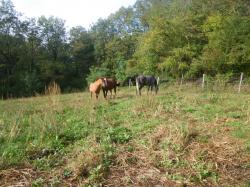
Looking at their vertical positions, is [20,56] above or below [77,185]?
above

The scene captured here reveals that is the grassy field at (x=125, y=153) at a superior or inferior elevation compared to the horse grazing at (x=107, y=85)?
inferior

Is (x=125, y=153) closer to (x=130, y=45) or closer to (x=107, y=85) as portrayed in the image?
(x=107, y=85)

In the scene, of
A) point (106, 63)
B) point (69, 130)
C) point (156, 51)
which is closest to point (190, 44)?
point (156, 51)

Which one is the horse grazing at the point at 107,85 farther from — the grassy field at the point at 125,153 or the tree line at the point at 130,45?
the grassy field at the point at 125,153

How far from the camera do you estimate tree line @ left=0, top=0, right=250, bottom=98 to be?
21.7m

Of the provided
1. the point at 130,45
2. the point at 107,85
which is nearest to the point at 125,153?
the point at 107,85

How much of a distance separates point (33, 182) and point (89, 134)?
2.19m

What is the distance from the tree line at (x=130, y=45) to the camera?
71.3 ft

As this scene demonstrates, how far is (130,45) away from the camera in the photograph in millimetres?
38031

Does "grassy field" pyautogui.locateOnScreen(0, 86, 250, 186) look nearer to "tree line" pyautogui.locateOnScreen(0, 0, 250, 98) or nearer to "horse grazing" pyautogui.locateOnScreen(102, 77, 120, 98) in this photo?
"horse grazing" pyautogui.locateOnScreen(102, 77, 120, 98)

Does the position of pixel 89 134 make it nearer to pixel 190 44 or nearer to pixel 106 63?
pixel 190 44

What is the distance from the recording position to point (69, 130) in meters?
6.57

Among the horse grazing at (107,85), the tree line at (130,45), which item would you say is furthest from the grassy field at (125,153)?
the tree line at (130,45)

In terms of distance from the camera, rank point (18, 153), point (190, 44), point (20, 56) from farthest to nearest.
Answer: point (20, 56)
point (190, 44)
point (18, 153)
